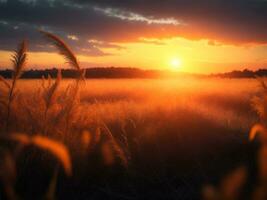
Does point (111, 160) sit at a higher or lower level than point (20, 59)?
lower

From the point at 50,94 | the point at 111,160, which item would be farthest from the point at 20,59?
the point at 111,160

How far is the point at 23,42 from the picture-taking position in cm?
411

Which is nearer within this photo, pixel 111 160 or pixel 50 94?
pixel 50 94

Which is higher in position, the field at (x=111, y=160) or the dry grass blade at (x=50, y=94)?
the dry grass blade at (x=50, y=94)

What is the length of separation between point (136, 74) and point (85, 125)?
67.4 m

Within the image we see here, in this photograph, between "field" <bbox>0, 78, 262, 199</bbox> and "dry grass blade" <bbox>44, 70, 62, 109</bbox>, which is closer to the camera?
"field" <bbox>0, 78, 262, 199</bbox>

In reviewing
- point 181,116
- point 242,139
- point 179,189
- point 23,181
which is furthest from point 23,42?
point 181,116

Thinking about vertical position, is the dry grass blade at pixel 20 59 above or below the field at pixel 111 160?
above

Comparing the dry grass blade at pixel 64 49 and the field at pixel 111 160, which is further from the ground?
the dry grass blade at pixel 64 49

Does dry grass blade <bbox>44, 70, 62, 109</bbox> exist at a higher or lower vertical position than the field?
higher

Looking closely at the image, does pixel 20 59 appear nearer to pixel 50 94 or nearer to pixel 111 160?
pixel 50 94

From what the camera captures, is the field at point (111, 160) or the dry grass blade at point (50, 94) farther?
the dry grass blade at point (50, 94)

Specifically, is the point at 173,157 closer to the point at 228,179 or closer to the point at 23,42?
the point at 228,179

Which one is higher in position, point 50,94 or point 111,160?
point 50,94
